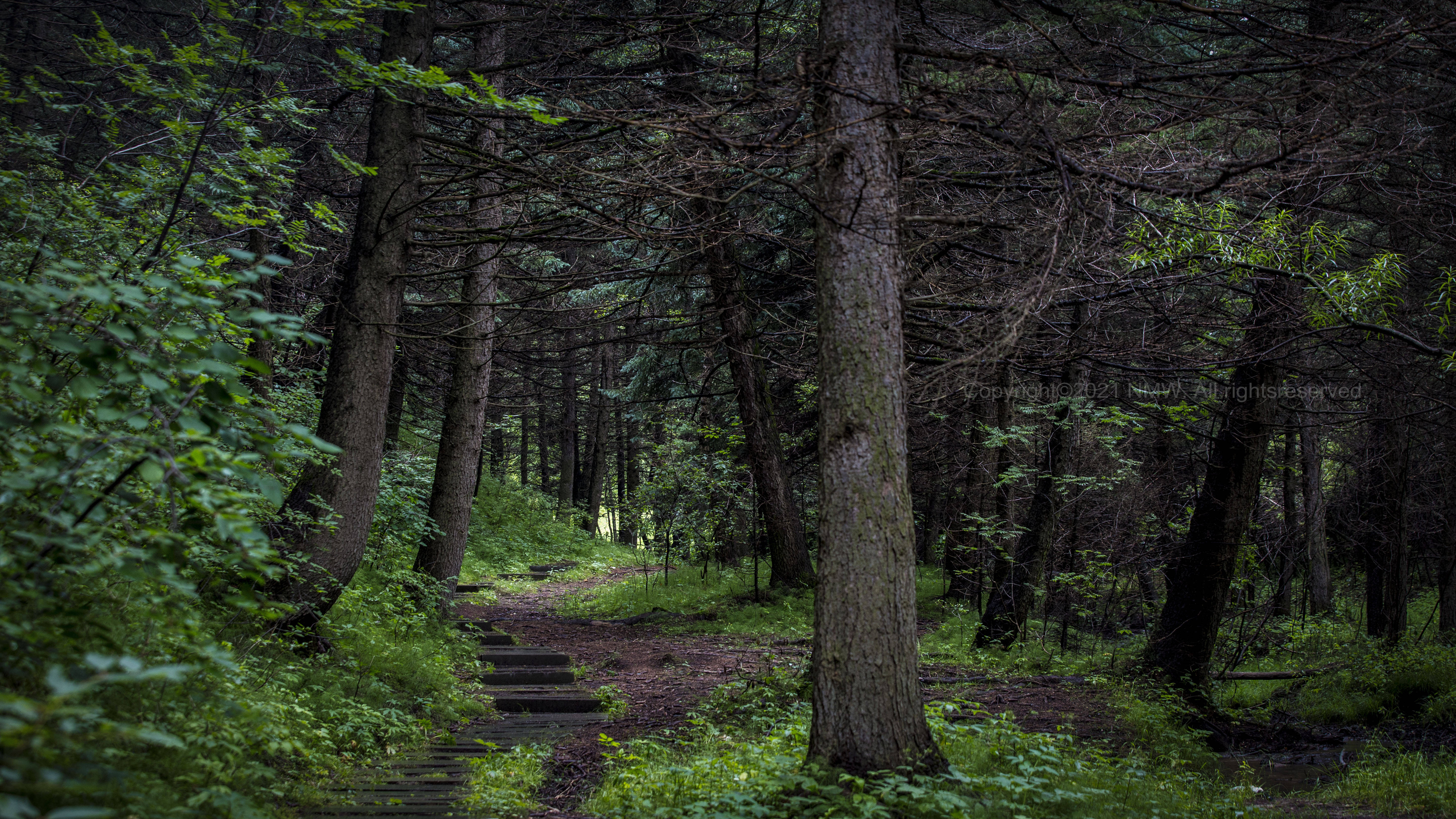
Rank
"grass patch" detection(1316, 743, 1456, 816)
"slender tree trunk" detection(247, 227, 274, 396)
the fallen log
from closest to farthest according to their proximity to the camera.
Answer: "grass patch" detection(1316, 743, 1456, 816) → "slender tree trunk" detection(247, 227, 274, 396) → the fallen log

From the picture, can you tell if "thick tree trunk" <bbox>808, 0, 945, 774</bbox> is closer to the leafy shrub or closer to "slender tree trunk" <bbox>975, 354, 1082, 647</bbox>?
"slender tree trunk" <bbox>975, 354, 1082, 647</bbox>

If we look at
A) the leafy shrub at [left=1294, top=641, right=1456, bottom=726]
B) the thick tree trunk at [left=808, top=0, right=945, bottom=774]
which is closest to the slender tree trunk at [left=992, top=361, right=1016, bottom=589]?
the leafy shrub at [left=1294, top=641, right=1456, bottom=726]

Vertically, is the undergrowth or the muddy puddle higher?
the undergrowth

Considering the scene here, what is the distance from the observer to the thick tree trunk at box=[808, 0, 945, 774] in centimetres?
457

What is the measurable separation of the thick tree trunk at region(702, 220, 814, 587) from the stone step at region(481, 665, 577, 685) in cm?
520

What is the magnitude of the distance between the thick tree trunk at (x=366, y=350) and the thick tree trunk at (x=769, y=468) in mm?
5917

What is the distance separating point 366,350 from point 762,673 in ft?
18.6

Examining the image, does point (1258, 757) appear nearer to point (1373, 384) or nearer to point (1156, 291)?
point (1373, 384)

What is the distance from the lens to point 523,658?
33.6 ft

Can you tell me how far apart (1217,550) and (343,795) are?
29.5ft

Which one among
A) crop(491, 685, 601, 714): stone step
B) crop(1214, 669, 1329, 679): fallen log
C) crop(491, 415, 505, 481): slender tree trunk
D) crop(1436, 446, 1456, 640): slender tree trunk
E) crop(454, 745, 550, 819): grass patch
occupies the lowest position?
crop(1214, 669, 1329, 679): fallen log

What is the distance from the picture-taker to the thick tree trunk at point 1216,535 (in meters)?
8.35

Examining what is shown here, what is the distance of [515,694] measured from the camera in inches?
347

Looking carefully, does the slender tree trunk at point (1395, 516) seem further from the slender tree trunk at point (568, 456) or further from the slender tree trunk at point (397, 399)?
the slender tree trunk at point (568, 456)
